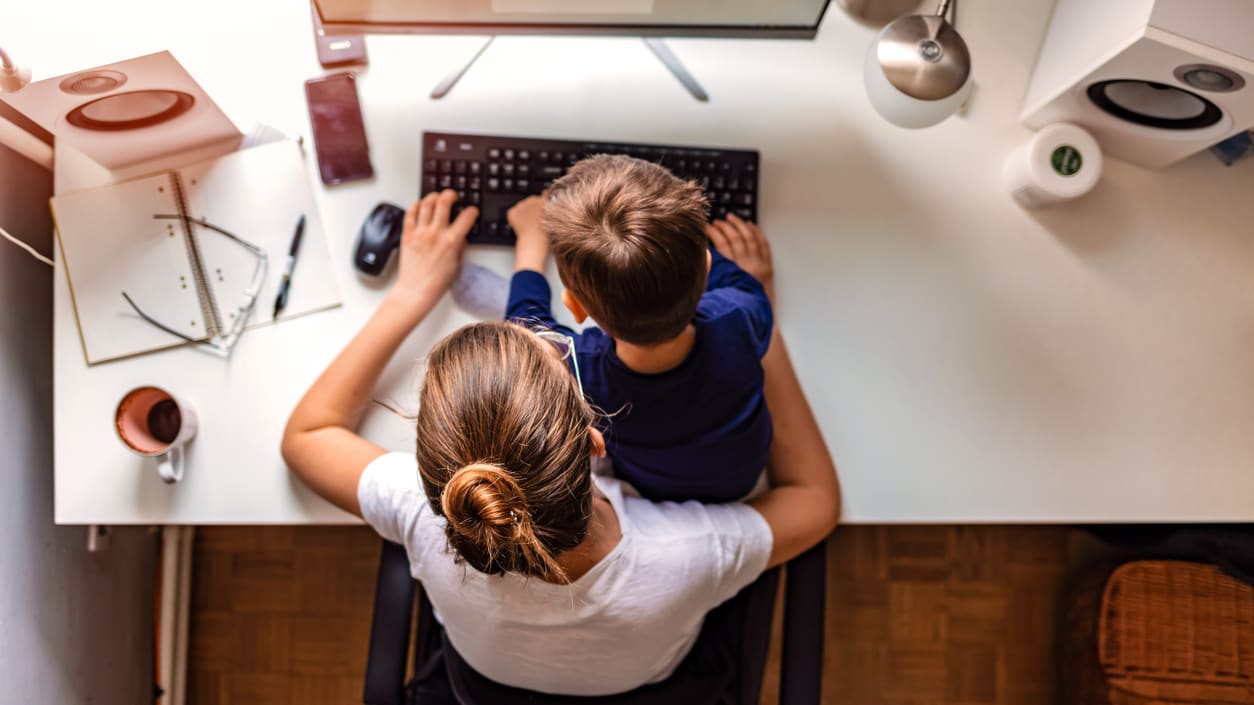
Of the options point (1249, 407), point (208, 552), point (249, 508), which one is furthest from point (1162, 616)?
point (208, 552)

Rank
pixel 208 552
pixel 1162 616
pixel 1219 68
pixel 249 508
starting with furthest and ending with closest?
pixel 208 552
pixel 1162 616
pixel 249 508
pixel 1219 68

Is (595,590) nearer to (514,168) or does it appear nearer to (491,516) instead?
(491,516)

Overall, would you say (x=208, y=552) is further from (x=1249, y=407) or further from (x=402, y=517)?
(x=1249, y=407)

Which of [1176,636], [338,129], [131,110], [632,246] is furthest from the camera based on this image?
[1176,636]

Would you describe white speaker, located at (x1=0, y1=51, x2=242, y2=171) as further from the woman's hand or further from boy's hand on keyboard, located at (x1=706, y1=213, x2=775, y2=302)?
boy's hand on keyboard, located at (x1=706, y1=213, x2=775, y2=302)

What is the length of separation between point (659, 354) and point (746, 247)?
0.21m

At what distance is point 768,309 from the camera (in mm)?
864

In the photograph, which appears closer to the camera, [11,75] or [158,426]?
[11,75]

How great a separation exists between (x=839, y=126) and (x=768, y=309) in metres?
0.25

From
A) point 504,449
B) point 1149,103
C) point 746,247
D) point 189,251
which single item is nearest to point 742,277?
point 746,247

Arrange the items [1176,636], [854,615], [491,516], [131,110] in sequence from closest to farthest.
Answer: [491,516], [131,110], [1176,636], [854,615]

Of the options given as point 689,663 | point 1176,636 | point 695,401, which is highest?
point 695,401

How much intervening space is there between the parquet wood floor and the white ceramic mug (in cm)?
54

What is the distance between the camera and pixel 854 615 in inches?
54.3
